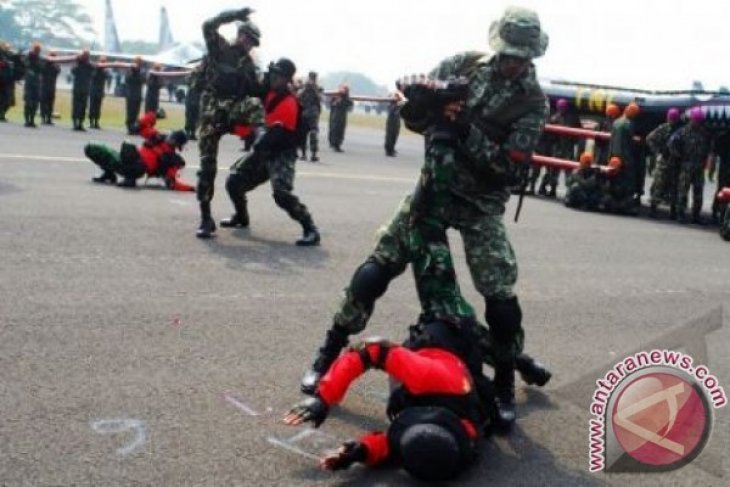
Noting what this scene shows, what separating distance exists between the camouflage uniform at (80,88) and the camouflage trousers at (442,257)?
18710 mm

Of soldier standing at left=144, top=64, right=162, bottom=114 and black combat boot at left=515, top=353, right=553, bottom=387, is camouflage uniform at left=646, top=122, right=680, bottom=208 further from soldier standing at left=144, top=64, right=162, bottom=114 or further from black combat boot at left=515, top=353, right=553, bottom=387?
soldier standing at left=144, top=64, right=162, bottom=114

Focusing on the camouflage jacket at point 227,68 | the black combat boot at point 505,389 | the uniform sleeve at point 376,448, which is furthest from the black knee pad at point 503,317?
the camouflage jacket at point 227,68

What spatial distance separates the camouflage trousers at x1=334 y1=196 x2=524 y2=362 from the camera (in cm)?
448

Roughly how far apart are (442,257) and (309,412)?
125 centimetres

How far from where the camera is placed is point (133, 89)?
74.2 feet

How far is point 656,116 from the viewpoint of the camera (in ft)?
53.3

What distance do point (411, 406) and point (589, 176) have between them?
40.2 feet

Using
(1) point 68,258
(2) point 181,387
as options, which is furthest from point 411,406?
(1) point 68,258

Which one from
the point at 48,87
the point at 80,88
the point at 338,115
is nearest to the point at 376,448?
the point at 80,88

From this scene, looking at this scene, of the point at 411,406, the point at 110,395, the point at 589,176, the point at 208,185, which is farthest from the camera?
the point at 589,176

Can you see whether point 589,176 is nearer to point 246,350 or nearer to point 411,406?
point 246,350

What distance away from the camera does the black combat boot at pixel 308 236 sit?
8875mm

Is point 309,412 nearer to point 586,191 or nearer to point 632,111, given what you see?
point 586,191

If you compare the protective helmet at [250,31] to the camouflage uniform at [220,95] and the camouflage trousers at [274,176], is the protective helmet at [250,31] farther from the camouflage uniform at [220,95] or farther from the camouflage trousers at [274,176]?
the camouflage trousers at [274,176]
